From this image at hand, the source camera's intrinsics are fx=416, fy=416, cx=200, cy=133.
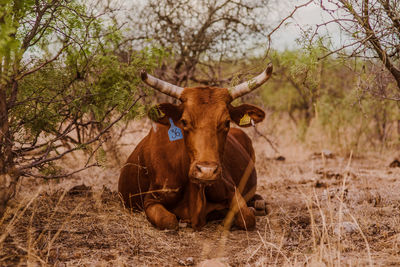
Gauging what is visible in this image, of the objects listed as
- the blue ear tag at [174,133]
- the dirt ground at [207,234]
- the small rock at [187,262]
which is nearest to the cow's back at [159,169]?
the blue ear tag at [174,133]

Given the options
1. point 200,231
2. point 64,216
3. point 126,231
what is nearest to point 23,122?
point 64,216

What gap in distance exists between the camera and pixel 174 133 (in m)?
4.50

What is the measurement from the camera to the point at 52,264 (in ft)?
9.96

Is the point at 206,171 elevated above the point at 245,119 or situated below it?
below

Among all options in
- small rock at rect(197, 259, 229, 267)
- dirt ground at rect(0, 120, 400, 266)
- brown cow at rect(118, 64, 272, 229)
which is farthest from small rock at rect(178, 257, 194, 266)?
brown cow at rect(118, 64, 272, 229)

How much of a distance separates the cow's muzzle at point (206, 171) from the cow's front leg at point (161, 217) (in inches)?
28.3

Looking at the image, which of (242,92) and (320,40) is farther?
(242,92)

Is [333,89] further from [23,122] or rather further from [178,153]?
[23,122]

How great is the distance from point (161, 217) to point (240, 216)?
0.85m

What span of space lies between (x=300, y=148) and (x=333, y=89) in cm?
396

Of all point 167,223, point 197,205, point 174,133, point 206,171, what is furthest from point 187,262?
point 174,133

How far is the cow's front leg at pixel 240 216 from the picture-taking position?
446 centimetres

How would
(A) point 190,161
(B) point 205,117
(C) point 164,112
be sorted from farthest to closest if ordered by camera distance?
(C) point 164,112
(A) point 190,161
(B) point 205,117

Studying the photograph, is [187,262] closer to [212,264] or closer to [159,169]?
[212,264]
